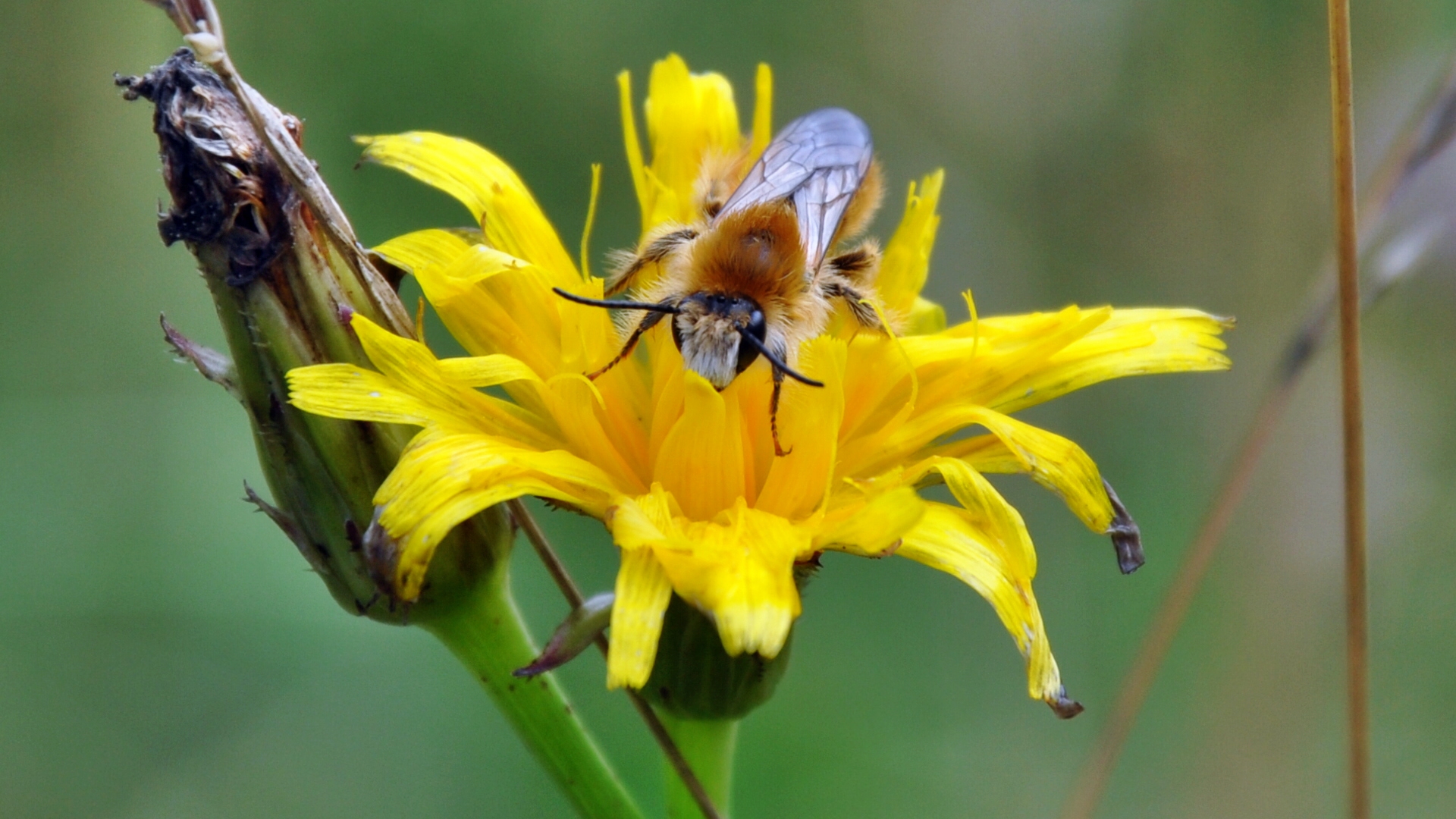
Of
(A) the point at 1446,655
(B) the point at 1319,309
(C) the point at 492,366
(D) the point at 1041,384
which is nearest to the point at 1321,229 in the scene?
(A) the point at 1446,655

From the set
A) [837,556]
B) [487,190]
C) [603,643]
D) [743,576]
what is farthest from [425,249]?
[837,556]

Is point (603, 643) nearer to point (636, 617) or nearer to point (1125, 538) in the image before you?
point (636, 617)

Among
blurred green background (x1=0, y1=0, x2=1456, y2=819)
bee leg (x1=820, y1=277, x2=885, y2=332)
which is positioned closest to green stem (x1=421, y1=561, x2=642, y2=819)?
bee leg (x1=820, y1=277, x2=885, y2=332)

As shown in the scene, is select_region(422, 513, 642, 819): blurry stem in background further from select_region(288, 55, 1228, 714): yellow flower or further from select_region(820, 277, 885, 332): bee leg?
select_region(820, 277, 885, 332): bee leg

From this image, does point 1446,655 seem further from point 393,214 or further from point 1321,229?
point 393,214

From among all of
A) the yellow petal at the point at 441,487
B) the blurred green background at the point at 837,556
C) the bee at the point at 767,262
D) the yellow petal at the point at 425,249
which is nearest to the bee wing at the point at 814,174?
the bee at the point at 767,262

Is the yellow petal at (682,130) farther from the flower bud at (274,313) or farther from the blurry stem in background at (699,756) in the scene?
the blurry stem in background at (699,756)

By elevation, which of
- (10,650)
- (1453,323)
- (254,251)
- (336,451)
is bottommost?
(1453,323)
